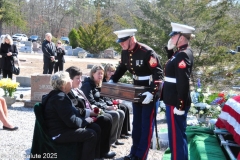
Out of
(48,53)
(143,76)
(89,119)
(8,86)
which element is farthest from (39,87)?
(143,76)

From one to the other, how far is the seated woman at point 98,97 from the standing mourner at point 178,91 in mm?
1288

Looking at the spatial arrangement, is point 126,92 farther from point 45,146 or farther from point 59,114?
point 45,146

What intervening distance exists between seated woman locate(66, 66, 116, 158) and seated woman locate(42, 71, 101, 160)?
381 mm

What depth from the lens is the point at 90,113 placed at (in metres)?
4.51

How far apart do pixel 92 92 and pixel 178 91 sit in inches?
74.8

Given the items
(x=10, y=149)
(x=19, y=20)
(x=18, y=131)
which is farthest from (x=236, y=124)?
(x=19, y=20)

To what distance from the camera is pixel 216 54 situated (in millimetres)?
10414

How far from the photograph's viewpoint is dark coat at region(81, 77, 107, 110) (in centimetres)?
509

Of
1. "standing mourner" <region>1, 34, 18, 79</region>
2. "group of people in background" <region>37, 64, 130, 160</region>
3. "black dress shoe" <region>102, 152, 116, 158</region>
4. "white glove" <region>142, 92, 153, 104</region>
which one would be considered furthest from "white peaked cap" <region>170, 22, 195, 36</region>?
"standing mourner" <region>1, 34, 18, 79</region>

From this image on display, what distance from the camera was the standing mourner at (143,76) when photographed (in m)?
4.25

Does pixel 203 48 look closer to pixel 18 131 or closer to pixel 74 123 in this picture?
pixel 18 131

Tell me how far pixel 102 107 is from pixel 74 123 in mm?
1293

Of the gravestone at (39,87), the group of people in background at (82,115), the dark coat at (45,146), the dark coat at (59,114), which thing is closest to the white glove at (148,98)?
the group of people in background at (82,115)

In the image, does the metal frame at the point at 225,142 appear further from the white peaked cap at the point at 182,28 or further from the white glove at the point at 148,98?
the white peaked cap at the point at 182,28
